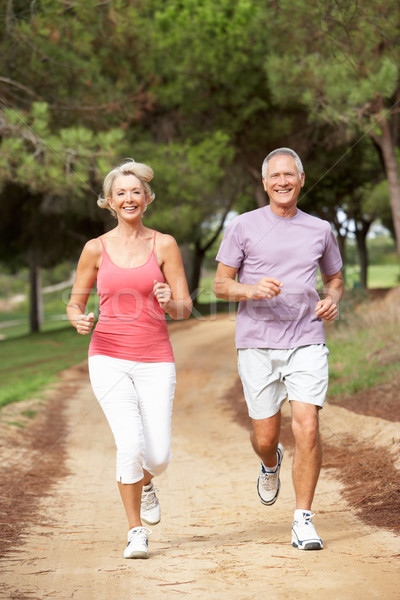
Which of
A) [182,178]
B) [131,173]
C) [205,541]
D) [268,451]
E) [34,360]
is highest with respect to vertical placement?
[182,178]

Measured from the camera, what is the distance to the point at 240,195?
36.1 meters

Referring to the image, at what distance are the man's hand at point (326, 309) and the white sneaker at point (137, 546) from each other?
1671 millimetres

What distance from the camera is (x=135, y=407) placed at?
484cm

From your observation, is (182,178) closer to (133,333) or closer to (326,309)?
(326,309)

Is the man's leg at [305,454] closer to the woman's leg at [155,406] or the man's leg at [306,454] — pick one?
the man's leg at [306,454]

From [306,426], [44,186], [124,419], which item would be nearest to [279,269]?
[306,426]

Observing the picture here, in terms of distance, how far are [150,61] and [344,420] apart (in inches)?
622

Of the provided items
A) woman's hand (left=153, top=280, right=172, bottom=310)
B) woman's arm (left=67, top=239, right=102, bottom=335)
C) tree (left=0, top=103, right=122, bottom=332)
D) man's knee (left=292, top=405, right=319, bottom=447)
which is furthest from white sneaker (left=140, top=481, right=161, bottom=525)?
tree (left=0, top=103, right=122, bottom=332)

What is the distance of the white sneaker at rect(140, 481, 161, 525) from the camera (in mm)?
5145

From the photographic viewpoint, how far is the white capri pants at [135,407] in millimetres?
4758

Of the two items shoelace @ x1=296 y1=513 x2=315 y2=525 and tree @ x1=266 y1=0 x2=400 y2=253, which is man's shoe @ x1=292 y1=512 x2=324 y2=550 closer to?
shoelace @ x1=296 y1=513 x2=315 y2=525

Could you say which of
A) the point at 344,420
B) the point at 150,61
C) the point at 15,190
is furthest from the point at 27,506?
the point at 15,190

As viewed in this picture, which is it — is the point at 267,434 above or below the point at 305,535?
above

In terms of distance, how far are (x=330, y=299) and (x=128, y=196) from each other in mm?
1403
